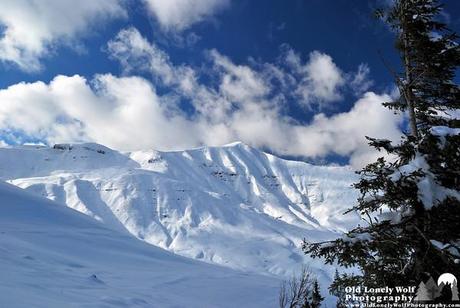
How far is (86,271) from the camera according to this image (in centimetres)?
3631

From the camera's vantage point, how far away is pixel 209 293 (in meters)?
40.8

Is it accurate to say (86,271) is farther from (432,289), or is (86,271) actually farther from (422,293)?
(432,289)

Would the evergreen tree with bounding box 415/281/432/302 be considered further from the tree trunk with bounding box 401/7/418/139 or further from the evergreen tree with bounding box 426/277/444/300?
the tree trunk with bounding box 401/7/418/139

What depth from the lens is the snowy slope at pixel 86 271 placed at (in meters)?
21.1

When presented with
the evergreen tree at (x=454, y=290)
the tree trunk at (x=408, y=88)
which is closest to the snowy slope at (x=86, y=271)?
the evergreen tree at (x=454, y=290)

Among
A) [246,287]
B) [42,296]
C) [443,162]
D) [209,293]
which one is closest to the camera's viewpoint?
[443,162]

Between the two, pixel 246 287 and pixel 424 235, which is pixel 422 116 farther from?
pixel 246 287

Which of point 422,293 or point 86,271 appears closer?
point 422,293

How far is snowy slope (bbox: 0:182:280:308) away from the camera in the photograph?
69.2 ft

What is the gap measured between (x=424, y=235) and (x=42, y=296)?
54.0 feet

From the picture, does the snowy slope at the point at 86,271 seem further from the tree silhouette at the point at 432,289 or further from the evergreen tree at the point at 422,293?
the tree silhouette at the point at 432,289

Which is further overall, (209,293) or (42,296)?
(209,293)

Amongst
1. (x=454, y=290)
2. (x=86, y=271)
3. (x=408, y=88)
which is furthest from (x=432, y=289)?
(x=86, y=271)

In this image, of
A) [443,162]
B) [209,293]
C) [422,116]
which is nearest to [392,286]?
[443,162]
